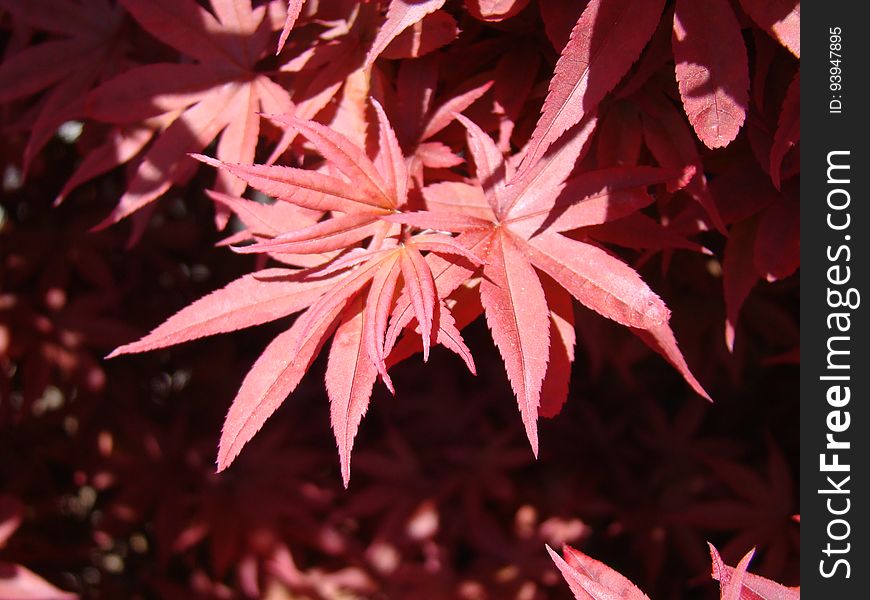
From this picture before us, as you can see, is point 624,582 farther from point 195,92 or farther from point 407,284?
point 195,92

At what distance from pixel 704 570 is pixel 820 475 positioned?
0.56 m

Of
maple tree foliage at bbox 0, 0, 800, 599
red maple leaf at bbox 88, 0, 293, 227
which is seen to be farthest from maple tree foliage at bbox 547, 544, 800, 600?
red maple leaf at bbox 88, 0, 293, 227

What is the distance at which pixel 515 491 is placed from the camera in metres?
1.46

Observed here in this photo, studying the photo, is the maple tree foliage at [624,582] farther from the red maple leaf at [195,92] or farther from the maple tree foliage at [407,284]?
the red maple leaf at [195,92]

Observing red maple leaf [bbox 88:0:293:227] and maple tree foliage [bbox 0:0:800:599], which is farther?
red maple leaf [bbox 88:0:293:227]

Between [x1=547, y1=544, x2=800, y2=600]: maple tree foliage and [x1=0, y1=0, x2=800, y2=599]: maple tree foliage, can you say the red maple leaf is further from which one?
[x1=547, y1=544, x2=800, y2=600]: maple tree foliage

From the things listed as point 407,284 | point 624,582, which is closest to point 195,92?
point 407,284

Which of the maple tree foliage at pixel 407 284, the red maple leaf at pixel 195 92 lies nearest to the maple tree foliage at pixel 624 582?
the maple tree foliage at pixel 407 284

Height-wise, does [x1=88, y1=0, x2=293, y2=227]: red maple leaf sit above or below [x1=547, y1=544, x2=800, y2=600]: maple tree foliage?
above

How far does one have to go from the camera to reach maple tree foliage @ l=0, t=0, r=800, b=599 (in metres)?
0.65

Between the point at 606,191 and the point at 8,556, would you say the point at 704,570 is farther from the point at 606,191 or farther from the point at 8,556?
the point at 8,556

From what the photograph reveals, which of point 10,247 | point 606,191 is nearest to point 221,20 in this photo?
point 606,191

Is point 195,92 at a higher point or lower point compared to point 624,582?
higher

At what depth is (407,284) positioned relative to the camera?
627 mm
